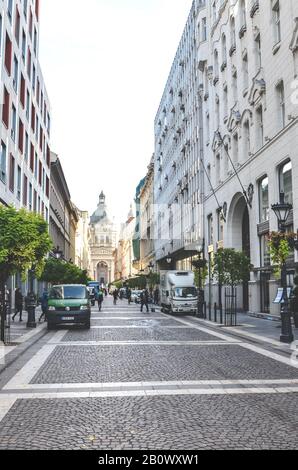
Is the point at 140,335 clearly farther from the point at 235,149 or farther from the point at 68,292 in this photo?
the point at 235,149

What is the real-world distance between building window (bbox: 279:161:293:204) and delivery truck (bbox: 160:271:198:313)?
10.0 meters

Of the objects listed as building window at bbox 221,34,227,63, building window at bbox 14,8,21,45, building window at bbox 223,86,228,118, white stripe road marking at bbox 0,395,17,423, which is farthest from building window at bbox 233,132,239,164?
white stripe road marking at bbox 0,395,17,423

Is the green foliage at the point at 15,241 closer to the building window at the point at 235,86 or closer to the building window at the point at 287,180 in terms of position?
the building window at the point at 287,180

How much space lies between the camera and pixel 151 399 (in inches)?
299

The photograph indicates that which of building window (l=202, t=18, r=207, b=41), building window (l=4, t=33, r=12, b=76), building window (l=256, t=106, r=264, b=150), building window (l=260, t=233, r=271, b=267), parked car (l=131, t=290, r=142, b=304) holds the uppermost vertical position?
building window (l=202, t=18, r=207, b=41)

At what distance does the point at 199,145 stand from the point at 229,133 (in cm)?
938

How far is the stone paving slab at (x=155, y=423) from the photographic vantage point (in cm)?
536

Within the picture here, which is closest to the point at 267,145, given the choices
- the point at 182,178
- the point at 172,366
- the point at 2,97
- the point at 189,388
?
the point at 2,97

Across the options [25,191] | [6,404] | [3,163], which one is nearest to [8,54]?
[3,163]

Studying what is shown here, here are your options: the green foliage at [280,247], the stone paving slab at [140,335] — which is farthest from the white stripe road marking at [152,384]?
the stone paving slab at [140,335]

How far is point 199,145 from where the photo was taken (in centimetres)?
4228

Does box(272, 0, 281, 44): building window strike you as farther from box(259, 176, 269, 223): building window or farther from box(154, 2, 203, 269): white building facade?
box(154, 2, 203, 269): white building facade

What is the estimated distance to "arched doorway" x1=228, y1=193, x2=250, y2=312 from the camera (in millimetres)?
32375

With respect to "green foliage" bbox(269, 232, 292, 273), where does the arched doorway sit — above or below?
above
